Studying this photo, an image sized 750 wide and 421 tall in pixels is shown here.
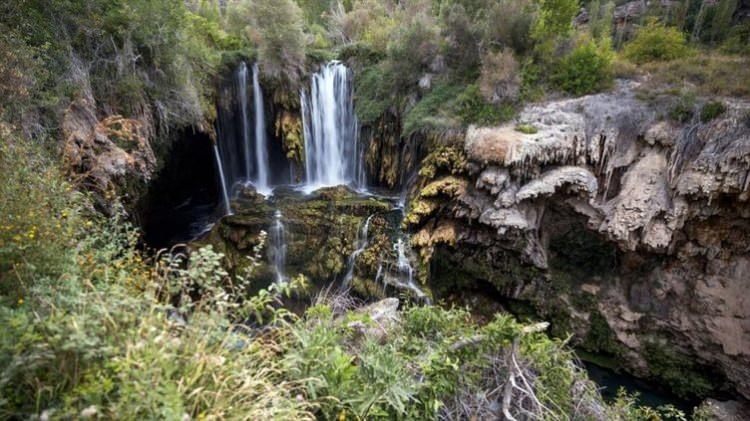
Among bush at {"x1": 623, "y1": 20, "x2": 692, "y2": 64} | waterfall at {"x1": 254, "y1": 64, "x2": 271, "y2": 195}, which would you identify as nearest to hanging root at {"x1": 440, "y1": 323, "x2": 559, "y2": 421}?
waterfall at {"x1": 254, "y1": 64, "x2": 271, "y2": 195}

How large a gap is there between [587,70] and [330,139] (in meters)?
8.04

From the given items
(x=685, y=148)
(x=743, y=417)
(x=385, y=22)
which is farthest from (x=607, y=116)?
(x=385, y=22)

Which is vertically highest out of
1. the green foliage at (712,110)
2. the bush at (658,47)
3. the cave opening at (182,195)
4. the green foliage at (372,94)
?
the bush at (658,47)

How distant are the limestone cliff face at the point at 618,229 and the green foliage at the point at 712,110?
0.40 feet

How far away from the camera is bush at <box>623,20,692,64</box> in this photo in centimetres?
943

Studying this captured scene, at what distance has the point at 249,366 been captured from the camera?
2197 mm

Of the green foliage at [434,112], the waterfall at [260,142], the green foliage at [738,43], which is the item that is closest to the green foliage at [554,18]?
the green foliage at [434,112]

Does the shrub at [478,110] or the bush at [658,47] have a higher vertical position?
the bush at [658,47]

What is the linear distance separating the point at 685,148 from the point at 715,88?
193cm

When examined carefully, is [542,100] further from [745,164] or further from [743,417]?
[743,417]

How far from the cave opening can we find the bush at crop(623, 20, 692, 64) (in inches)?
502

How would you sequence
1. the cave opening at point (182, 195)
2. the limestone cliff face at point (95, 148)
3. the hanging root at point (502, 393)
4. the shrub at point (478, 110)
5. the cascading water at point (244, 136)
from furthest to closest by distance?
the cascading water at point (244, 136), the cave opening at point (182, 195), the shrub at point (478, 110), the limestone cliff face at point (95, 148), the hanging root at point (502, 393)

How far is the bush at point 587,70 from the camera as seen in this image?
8.73m

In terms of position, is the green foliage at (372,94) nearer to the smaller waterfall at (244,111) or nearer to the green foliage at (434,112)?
the green foliage at (434,112)
